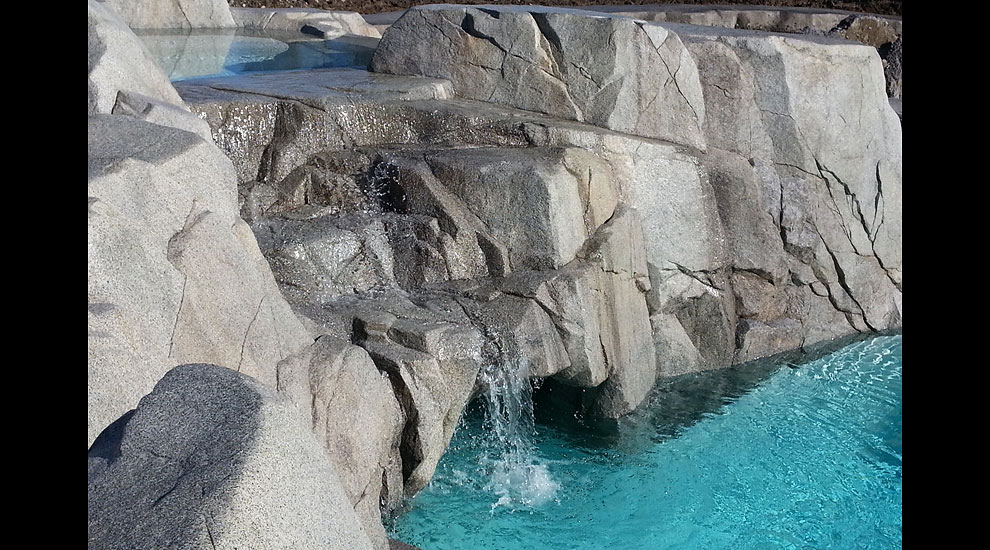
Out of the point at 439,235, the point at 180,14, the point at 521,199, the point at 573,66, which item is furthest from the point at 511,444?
the point at 180,14

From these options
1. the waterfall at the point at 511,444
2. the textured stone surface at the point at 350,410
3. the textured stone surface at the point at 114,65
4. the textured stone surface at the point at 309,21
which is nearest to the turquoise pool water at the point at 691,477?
the waterfall at the point at 511,444

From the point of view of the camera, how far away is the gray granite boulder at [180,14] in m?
12.7

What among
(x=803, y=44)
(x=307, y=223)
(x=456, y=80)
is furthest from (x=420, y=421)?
(x=803, y=44)

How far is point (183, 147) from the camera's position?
12.5 ft

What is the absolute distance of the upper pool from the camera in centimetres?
913

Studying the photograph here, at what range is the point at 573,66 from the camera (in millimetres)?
6977

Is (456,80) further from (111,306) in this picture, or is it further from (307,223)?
(111,306)

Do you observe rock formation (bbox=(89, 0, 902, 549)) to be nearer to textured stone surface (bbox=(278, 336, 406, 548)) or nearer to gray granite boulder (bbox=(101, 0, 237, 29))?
textured stone surface (bbox=(278, 336, 406, 548))

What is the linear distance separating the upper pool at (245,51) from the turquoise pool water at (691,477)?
3.84 m

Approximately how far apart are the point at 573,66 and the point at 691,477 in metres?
2.92

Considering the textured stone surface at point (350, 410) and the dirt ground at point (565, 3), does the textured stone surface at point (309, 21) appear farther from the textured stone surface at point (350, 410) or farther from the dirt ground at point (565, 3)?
the textured stone surface at point (350, 410)

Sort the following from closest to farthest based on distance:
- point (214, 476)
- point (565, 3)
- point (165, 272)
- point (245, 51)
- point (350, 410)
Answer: point (214, 476)
point (165, 272)
point (350, 410)
point (245, 51)
point (565, 3)

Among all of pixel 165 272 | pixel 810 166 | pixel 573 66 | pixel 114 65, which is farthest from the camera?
pixel 810 166

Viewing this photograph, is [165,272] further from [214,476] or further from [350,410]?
[214,476]
